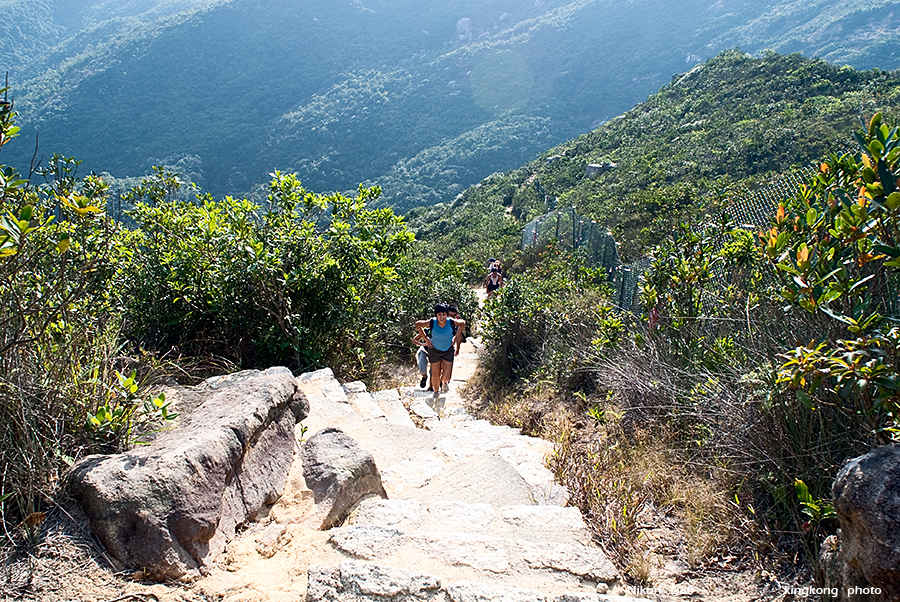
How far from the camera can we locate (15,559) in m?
2.05

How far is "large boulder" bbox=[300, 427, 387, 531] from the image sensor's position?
285 centimetres

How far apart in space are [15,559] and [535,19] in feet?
418

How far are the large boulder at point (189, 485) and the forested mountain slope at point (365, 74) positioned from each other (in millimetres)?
53705

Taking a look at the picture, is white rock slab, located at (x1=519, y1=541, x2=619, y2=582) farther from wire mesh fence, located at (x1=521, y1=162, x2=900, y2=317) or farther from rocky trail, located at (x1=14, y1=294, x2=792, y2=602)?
wire mesh fence, located at (x1=521, y1=162, x2=900, y2=317)

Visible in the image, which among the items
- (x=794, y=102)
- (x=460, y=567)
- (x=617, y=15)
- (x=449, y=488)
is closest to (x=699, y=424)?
(x=449, y=488)

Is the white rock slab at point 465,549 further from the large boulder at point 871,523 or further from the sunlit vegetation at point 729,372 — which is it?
the large boulder at point 871,523

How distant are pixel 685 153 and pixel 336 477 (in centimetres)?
2385

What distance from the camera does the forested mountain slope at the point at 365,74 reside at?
220ft

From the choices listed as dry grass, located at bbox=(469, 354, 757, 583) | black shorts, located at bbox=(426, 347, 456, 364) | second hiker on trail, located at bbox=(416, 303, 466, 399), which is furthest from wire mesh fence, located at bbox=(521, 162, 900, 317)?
black shorts, located at bbox=(426, 347, 456, 364)

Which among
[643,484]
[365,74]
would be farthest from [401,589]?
[365,74]

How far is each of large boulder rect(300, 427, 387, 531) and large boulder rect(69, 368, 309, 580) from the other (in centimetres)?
24

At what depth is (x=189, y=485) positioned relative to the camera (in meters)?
2.36

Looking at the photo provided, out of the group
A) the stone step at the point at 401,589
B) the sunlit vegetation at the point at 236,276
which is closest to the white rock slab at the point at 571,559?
the stone step at the point at 401,589

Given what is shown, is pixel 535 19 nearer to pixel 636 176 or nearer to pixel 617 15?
pixel 617 15
